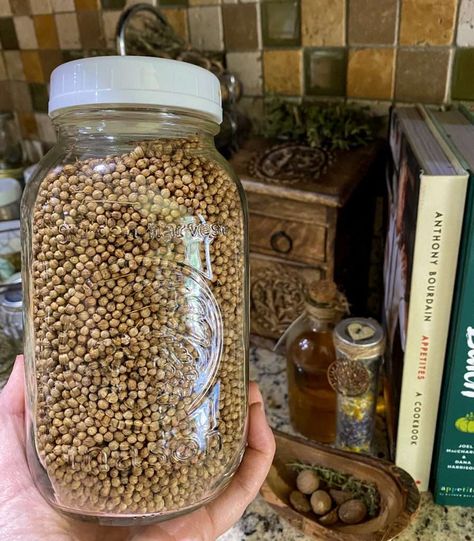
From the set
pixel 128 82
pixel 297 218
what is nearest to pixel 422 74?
pixel 297 218

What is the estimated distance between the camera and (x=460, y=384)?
0.47 m

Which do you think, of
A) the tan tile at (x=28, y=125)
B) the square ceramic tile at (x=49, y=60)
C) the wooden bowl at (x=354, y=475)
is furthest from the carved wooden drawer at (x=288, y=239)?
the tan tile at (x=28, y=125)

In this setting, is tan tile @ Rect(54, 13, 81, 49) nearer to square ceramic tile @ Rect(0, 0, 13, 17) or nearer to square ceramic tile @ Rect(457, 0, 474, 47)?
square ceramic tile @ Rect(0, 0, 13, 17)

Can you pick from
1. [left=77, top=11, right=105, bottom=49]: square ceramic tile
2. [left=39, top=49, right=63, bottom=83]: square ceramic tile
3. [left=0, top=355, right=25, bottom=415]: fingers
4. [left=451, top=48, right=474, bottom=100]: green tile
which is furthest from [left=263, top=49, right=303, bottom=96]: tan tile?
[left=0, top=355, right=25, bottom=415]: fingers

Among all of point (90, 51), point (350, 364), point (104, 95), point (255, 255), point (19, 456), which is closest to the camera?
point (104, 95)

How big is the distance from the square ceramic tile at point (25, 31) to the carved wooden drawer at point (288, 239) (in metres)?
0.64

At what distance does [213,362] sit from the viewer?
1.24ft

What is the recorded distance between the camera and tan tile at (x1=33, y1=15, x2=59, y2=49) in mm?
952

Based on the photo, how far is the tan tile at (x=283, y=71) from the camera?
2.47 ft

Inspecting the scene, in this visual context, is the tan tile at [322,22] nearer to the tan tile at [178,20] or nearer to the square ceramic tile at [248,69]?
the square ceramic tile at [248,69]

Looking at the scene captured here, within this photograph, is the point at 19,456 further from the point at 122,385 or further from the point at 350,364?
the point at 350,364

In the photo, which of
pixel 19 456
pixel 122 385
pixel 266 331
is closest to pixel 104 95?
pixel 122 385

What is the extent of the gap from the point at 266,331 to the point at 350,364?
208 millimetres

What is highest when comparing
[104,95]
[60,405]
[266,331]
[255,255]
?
[104,95]
